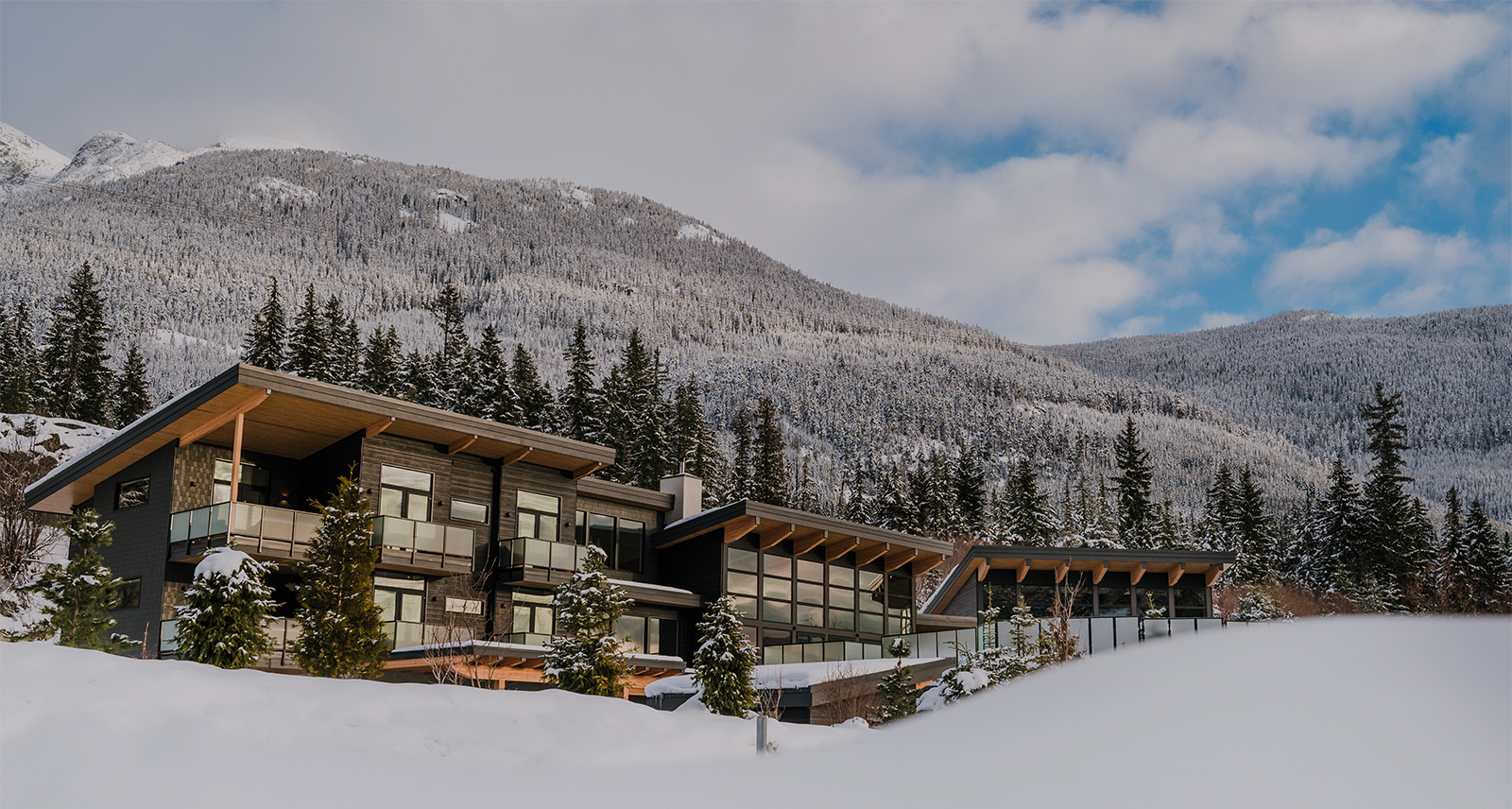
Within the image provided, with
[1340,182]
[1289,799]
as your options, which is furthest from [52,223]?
[1289,799]

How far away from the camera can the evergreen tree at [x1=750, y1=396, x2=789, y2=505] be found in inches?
2471

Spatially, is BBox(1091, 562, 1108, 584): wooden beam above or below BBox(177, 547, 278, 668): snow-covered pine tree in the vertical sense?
above

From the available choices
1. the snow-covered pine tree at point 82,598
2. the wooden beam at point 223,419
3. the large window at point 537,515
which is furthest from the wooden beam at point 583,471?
the snow-covered pine tree at point 82,598

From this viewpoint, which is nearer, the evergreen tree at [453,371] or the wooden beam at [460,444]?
the wooden beam at [460,444]

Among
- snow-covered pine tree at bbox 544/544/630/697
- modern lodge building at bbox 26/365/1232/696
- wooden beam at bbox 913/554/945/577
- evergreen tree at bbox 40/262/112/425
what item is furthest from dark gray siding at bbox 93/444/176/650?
evergreen tree at bbox 40/262/112/425

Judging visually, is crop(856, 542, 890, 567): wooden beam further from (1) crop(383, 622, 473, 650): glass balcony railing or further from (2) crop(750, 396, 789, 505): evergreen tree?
(2) crop(750, 396, 789, 505): evergreen tree

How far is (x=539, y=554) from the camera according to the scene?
23.7 m

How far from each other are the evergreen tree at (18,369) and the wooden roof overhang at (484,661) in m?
49.5

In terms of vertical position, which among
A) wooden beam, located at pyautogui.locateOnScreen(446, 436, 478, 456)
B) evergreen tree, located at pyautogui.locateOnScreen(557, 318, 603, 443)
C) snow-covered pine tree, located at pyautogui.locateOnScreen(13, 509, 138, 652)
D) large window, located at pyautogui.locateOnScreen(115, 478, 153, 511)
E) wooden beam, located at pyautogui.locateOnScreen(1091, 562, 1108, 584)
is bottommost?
snow-covered pine tree, located at pyautogui.locateOnScreen(13, 509, 138, 652)

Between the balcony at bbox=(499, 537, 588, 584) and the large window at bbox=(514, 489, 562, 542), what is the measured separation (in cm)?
88

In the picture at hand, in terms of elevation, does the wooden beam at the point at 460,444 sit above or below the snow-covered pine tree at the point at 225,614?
above

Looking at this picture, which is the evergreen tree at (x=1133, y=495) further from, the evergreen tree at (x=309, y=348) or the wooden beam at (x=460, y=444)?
the wooden beam at (x=460, y=444)

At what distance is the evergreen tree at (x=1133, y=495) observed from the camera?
217ft

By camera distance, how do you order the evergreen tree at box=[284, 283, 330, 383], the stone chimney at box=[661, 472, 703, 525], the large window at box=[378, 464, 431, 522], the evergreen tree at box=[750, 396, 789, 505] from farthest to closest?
the evergreen tree at box=[750, 396, 789, 505] → the evergreen tree at box=[284, 283, 330, 383] → the stone chimney at box=[661, 472, 703, 525] → the large window at box=[378, 464, 431, 522]
